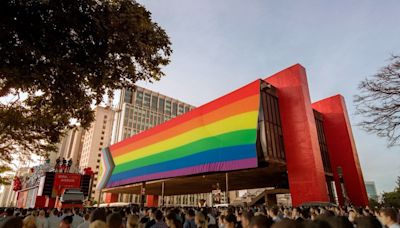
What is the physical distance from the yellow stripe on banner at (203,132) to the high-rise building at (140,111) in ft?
181

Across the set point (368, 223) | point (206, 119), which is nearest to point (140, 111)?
point (206, 119)

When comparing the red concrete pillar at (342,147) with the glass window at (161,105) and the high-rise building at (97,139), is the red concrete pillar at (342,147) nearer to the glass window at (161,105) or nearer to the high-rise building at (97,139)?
the glass window at (161,105)

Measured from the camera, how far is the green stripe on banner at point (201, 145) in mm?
20703

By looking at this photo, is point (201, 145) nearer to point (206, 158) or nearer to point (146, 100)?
point (206, 158)

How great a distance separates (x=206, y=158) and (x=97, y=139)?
291 feet

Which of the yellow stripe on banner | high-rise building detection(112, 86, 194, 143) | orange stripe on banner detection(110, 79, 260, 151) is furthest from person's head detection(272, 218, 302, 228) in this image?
high-rise building detection(112, 86, 194, 143)

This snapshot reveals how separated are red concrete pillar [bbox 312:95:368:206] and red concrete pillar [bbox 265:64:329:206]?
7044 mm

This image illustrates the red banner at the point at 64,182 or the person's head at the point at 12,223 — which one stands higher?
the red banner at the point at 64,182

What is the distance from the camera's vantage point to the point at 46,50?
20.1 feet

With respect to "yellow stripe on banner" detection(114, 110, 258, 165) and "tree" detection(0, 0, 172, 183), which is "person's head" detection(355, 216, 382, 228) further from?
"yellow stripe on banner" detection(114, 110, 258, 165)

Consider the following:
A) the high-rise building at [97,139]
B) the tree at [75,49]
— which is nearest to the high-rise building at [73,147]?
the high-rise building at [97,139]

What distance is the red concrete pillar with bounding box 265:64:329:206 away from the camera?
19.2m

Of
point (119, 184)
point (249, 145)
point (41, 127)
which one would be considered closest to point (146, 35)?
point (41, 127)

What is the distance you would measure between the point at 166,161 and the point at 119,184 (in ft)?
36.8
